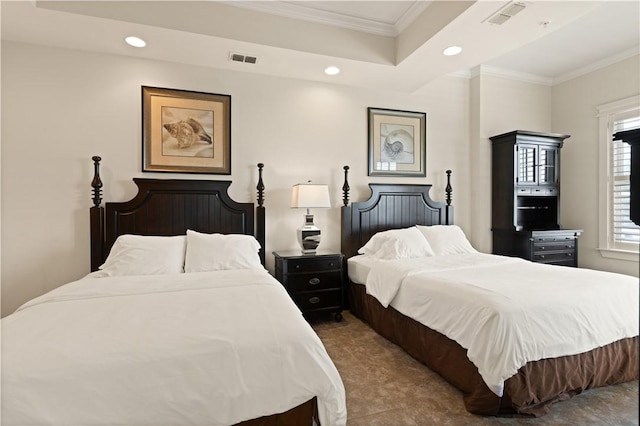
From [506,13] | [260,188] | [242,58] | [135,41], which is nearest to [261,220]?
[260,188]

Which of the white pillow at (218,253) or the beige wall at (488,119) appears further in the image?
the beige wall at (488,119)

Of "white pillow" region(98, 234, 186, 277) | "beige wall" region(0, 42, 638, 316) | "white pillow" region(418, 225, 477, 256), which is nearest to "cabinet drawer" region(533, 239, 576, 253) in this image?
"beige wall" region(0, 42, 638, 316)

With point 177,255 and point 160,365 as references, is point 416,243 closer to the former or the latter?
point 177,255

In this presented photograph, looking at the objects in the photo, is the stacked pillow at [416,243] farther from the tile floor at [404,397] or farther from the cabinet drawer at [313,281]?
the tile floor at [404,397]

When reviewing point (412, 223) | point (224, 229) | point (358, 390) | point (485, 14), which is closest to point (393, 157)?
point (412, 223)

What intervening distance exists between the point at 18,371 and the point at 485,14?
3.34 m

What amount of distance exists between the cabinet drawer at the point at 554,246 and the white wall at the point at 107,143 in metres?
2.11

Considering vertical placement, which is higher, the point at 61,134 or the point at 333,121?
the point at 333,121

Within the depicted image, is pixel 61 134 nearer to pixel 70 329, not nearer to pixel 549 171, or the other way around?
pixel 70 329

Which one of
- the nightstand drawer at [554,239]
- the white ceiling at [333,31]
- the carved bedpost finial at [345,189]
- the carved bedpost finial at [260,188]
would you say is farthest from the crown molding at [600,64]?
the carved bedpost finial at [260,188]

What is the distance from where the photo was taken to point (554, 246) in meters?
3.77

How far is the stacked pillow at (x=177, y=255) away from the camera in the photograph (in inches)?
101

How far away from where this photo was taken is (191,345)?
4.39ft

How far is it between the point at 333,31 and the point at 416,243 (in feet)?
7.30
